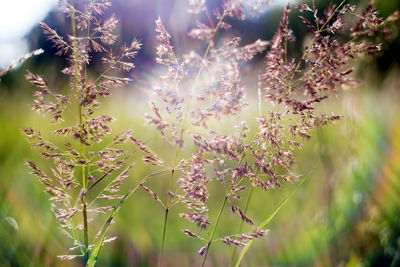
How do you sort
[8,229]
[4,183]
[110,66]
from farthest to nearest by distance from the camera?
1. [4,183]
2. [8,229]
3. [110,66]

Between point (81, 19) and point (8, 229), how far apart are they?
65 cm

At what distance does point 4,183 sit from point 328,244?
1049mm

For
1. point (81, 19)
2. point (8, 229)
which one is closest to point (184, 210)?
point (8, 229)

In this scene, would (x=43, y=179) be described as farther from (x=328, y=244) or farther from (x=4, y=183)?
(x=328, y=244)

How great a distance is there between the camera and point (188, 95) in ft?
2.02

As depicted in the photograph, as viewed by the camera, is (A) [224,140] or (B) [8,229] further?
(B) [8,229]

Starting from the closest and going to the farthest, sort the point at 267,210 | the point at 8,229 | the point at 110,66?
the point at 110,66 → the point at 8,229 → the point at 267,210

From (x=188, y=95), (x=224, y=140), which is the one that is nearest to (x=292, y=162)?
(x=224, y=140)

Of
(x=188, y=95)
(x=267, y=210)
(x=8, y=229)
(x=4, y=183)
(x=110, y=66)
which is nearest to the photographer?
(x=188, y=95)

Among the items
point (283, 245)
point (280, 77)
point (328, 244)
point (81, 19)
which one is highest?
point (81, 19)

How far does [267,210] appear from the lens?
4.31ft

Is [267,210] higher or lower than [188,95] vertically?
lower

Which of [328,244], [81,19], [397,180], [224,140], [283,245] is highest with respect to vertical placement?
[81,19]

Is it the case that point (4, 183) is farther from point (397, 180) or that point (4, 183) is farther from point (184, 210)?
point (397, 180)
